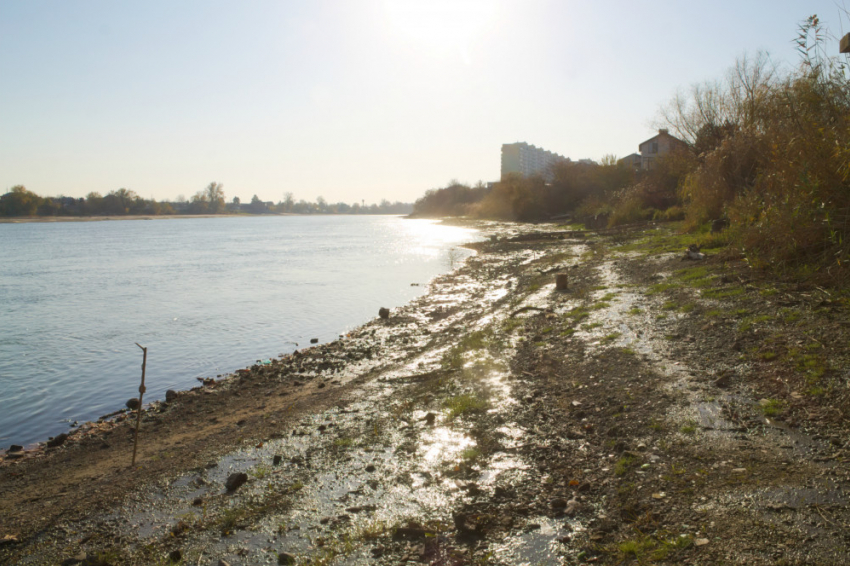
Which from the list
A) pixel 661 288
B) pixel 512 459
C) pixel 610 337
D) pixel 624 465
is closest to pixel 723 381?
pixel 624 465

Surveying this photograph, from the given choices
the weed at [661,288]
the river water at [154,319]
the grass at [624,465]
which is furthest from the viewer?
the weed at [661,288]

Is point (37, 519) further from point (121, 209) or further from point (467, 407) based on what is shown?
point (121, 209)

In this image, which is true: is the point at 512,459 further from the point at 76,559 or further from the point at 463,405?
the point at 76,559

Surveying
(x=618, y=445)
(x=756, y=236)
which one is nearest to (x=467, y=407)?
(x=618, y=445)

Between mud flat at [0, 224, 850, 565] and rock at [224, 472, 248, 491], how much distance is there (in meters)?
0.03

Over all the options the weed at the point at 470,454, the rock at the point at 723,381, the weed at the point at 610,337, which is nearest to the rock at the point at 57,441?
the weed at the point at 470,454

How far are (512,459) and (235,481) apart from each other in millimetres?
3671

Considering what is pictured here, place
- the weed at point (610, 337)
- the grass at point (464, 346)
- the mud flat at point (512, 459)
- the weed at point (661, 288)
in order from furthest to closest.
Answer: the weed at point (661, 288)
the grass at point (464, 346)
the weed at point (610, 337)
the mud flat at point (512, 459)

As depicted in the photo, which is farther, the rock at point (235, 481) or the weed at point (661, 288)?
the weed at point (661, 288)

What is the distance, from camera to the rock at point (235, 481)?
660 centimetres

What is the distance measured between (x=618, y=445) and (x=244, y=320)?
18246mm

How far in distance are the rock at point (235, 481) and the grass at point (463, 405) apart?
3.22m

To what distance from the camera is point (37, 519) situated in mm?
6449

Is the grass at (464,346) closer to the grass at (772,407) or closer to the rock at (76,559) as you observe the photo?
the grass at (772,407)
